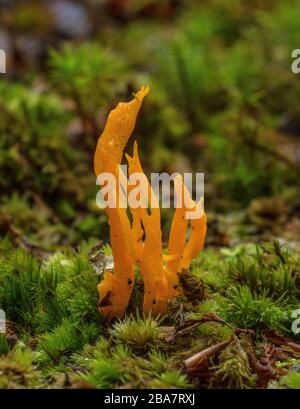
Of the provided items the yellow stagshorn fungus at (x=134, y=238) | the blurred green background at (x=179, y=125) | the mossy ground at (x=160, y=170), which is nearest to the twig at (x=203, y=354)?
the mossy ground at (x=160, y=170)

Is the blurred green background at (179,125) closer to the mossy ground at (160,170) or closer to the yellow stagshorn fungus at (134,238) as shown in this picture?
the mossy ground at (160,170)

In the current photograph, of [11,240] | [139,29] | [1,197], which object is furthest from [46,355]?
[139,29]

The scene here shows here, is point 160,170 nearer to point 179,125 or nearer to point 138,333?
point 179,125

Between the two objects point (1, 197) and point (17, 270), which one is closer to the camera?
point (17, 270)

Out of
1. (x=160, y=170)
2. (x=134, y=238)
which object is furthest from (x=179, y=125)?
(x=134, y=238)

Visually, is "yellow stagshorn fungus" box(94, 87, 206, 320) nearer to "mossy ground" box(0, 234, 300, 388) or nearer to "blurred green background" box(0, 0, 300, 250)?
"mossy ground" box(0, 234, 300, 388)
